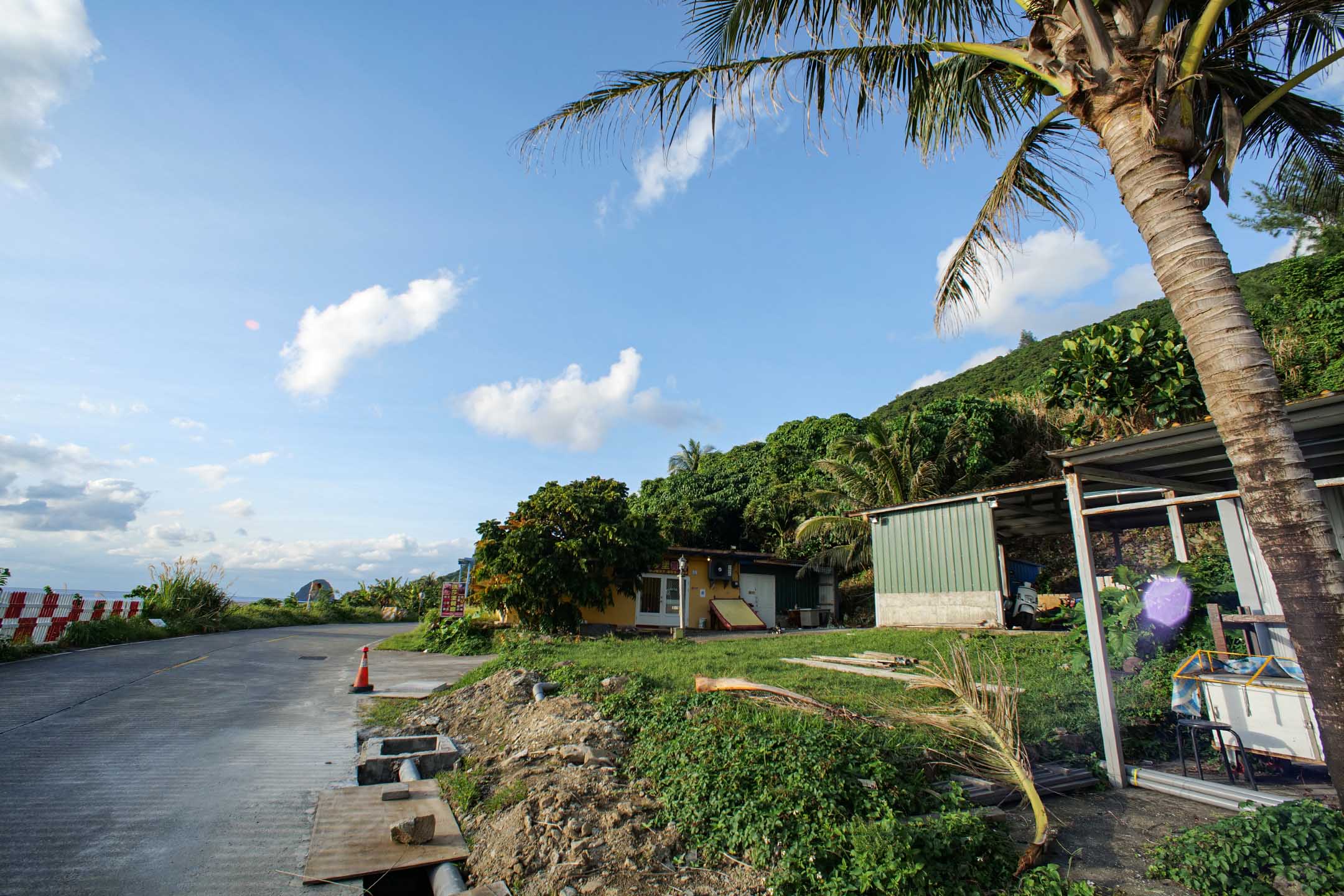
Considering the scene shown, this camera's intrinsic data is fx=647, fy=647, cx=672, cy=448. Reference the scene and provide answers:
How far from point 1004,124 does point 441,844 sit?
8576mm

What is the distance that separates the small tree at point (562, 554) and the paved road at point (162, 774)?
5.93 metres

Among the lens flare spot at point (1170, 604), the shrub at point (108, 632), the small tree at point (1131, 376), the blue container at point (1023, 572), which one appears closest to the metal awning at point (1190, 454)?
the lens flare spot at point (1170, 604)

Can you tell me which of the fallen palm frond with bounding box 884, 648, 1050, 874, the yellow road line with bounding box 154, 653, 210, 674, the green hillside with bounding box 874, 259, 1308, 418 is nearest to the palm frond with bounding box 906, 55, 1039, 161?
the fallen palm frond with bounding box 884, 648, 1050, 874

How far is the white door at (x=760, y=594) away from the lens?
24812 mm

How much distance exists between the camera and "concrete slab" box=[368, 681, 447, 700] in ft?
32.0

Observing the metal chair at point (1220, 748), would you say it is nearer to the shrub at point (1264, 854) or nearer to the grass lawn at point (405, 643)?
the shrub at point (1264, 854)

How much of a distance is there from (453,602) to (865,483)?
626 inches

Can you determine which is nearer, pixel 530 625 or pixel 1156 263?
pixel 1156 263

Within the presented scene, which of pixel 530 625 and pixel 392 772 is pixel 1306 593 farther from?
→ pixel 530 625

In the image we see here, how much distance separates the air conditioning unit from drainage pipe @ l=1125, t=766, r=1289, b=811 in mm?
17732

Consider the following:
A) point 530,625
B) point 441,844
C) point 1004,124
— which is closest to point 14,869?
point 441,844

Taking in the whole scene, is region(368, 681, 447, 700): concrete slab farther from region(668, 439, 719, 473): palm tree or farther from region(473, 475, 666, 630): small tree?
region(668, 439, 719, 473): palm tree

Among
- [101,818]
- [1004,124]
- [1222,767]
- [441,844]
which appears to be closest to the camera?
[441,844]

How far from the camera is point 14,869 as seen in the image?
3.75 metres
